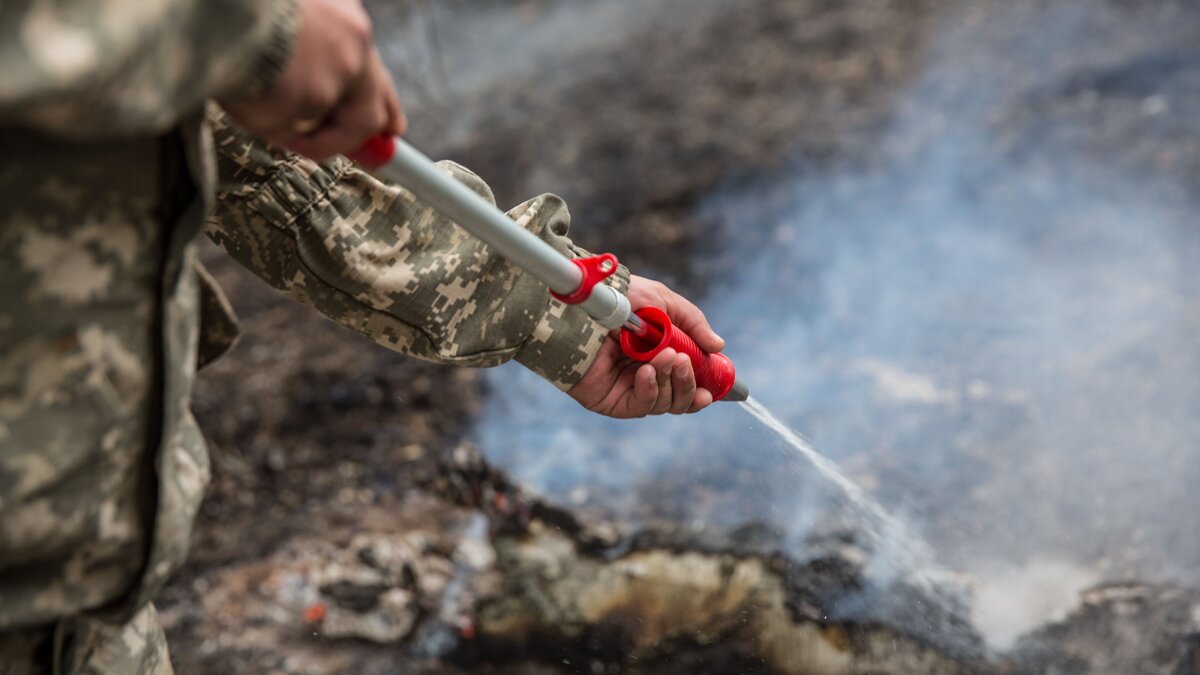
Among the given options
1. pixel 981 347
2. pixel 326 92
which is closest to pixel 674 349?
pixel 326 92

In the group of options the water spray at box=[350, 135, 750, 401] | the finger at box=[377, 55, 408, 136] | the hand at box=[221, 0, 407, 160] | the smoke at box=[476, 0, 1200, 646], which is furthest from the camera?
the smoke at box=[476, 0, 1200, 646]

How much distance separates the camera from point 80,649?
1.34 meters

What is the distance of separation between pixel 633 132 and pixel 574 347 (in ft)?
13.7

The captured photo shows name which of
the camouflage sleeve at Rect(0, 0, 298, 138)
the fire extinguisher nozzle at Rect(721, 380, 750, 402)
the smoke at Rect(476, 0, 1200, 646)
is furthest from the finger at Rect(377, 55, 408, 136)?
the smoke at Rect(476, 0, 1200, 646)

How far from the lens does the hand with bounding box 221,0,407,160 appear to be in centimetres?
114

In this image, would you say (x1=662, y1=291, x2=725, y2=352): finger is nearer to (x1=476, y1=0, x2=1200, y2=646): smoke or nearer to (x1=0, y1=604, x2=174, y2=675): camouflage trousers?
(x1=476, y1=0, x2=1200, y2=646): smoke

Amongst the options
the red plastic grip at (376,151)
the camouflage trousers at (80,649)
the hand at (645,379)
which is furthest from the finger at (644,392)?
the camouflage trousers at (80,649)

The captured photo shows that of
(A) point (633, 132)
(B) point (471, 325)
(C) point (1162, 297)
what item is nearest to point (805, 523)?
(B) point (471, 325)

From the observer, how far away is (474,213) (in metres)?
1.49

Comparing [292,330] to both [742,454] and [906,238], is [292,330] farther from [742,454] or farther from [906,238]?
[906,238]

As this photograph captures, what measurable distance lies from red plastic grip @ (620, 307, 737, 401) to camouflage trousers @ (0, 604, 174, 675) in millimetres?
947

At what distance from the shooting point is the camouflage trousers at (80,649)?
4.19 ft

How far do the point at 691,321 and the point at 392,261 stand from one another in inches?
24.5

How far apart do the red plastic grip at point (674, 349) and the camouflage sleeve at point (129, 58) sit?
0.93m
